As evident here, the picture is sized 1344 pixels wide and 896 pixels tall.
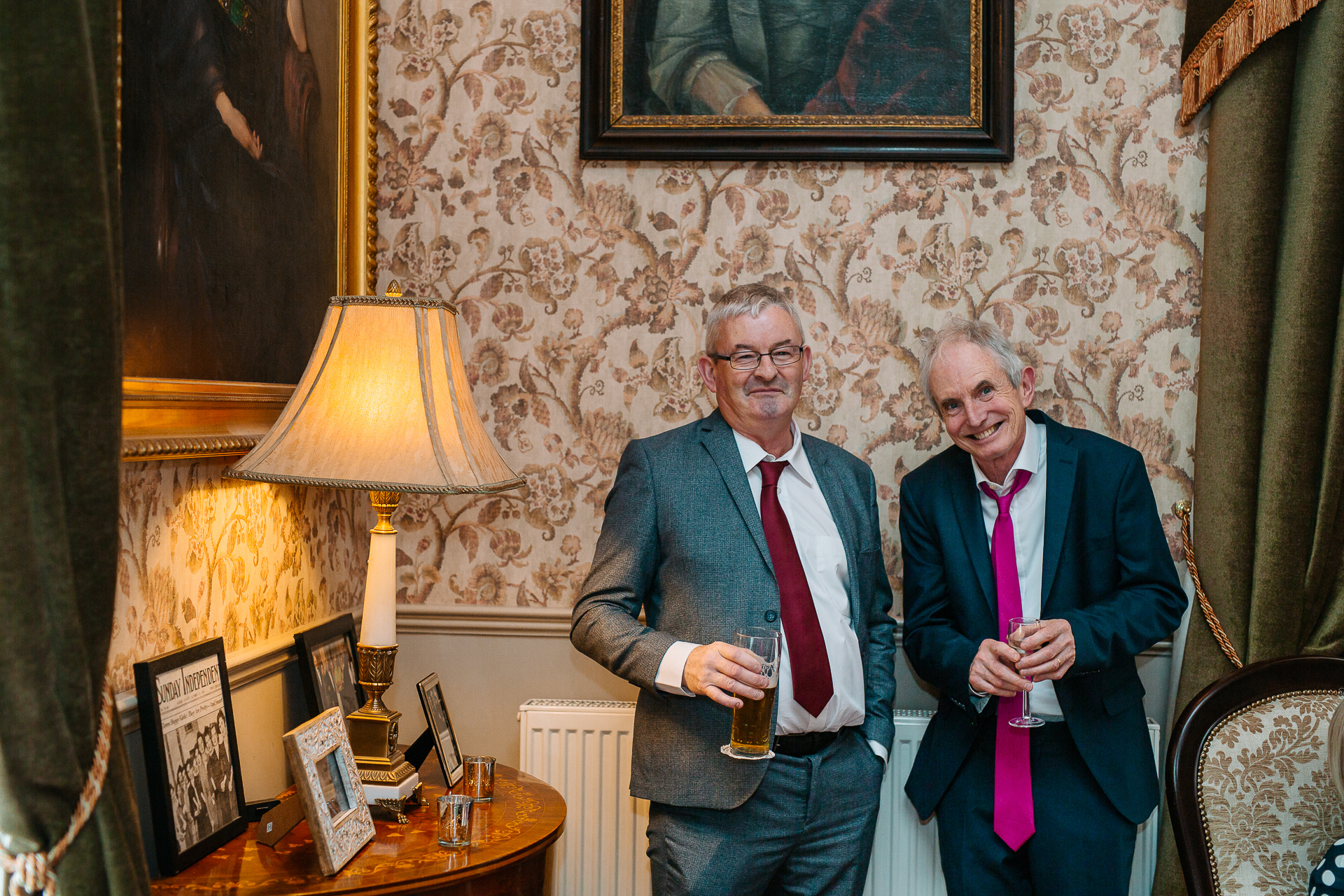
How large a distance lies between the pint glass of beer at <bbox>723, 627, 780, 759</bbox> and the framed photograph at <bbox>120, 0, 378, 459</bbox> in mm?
954

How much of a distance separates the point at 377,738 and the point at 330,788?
0.19 m

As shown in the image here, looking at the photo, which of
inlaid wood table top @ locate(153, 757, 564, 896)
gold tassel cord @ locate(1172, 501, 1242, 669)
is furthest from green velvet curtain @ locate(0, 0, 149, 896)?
gold tassel cord @ locate(1172, 501, 1242, 669)

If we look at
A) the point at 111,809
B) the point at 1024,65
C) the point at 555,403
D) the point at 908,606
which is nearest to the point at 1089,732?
the point at 908,606

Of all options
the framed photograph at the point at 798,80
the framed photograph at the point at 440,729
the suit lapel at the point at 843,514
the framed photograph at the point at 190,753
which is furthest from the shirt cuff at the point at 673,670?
the framed photograph at the point at 798,80

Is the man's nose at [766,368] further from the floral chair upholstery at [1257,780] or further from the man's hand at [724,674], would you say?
the floral chair upholstery at [1257,780]

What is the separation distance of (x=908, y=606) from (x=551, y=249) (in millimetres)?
1206

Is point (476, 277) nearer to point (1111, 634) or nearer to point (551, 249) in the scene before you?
point (551, 249)

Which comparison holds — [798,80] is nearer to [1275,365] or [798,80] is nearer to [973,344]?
[973,344]

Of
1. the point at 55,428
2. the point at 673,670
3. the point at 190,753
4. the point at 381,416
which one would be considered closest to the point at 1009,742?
the point at 673,670

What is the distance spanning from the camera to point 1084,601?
6.42 feet

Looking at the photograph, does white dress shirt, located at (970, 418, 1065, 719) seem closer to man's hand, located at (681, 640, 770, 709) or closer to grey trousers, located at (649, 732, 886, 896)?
grey trousers, located at (649, 732, 886, 896)

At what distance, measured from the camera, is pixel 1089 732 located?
1899mm

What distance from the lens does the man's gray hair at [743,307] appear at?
186 cm

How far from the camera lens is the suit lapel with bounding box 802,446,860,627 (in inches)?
74.7
